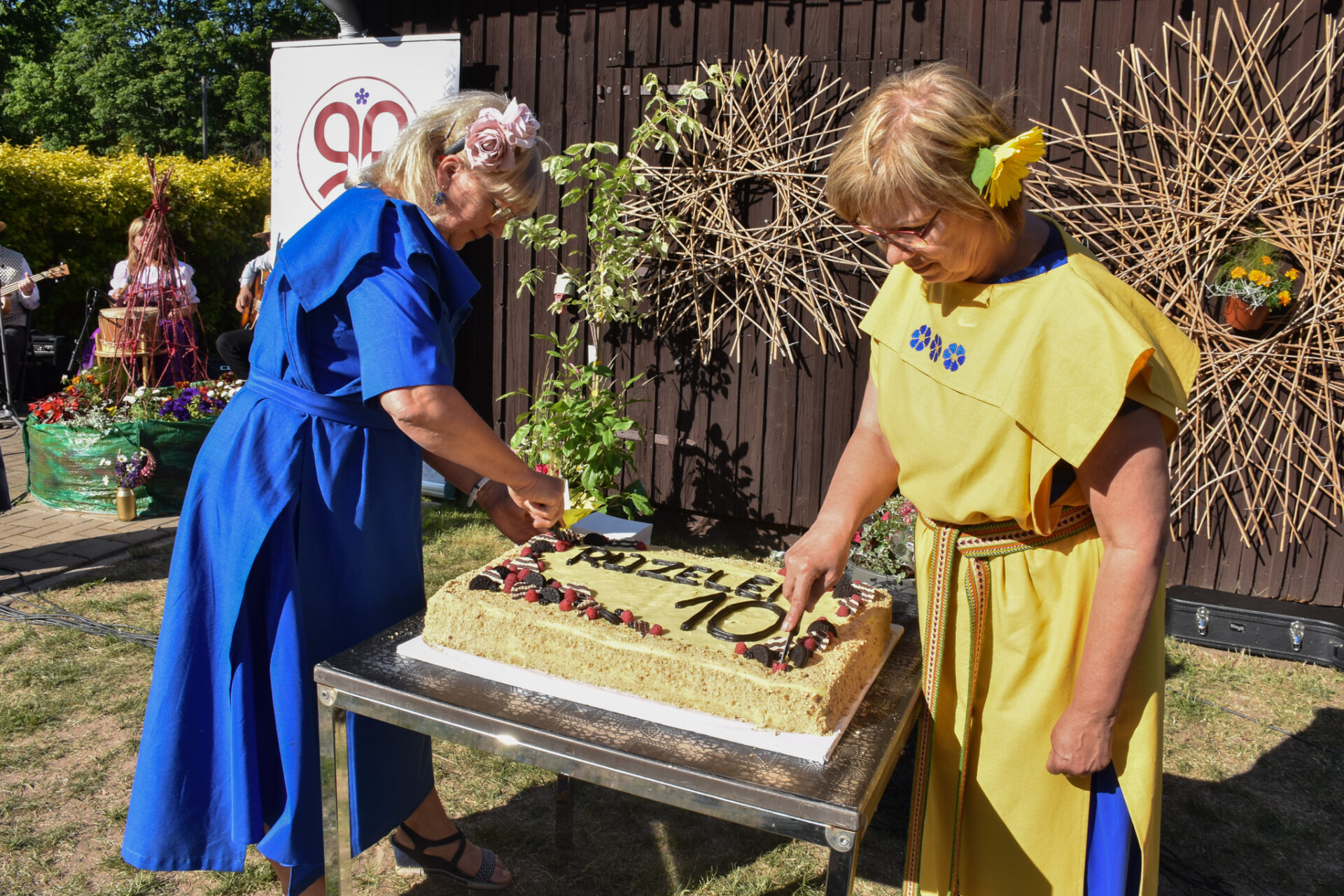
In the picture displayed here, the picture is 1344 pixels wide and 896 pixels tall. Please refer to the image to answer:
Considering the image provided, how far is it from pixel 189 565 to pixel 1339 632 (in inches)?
178

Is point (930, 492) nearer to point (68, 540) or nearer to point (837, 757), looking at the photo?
point (837, 757)

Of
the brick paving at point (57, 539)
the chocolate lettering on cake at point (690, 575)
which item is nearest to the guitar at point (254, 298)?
the brick paving at point (57, 539)

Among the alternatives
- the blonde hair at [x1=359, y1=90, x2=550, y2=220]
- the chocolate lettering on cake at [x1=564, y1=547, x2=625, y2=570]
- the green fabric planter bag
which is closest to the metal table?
the chocolate lettering on cake at [x1=564, y1=547, x2=625, y2=570]

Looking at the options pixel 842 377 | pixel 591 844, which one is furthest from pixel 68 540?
pixel 842 377

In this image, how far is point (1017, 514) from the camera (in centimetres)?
152

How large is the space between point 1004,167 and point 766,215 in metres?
3.82

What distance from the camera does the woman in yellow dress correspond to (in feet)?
4.56

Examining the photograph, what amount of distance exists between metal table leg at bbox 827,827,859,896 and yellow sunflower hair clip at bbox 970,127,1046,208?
95 centimetres

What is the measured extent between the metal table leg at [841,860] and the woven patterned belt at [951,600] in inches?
16.8

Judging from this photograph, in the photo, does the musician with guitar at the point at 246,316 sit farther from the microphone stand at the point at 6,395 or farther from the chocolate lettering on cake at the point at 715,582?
the chocolate lettering on cake at the point at 715,582

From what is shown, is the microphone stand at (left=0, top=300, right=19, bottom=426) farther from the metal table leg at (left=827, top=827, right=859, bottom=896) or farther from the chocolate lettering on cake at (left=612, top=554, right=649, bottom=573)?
the metal table leg at (left=827, top=827, right=859, bottom=896)

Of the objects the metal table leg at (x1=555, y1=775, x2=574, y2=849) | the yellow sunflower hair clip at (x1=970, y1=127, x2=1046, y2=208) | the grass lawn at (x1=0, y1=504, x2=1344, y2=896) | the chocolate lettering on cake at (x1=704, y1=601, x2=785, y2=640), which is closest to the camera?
the yellow sunflower hair clip at (x1=970, y1=127, x2=1046, y2=208)

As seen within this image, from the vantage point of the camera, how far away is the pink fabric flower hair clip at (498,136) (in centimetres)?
185

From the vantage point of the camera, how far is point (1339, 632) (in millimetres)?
4062
